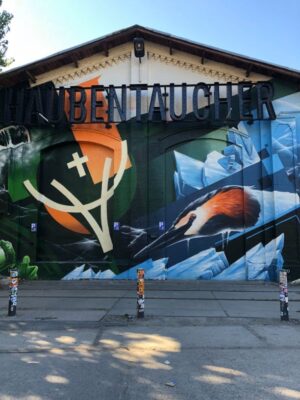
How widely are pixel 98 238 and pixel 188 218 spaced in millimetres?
3121

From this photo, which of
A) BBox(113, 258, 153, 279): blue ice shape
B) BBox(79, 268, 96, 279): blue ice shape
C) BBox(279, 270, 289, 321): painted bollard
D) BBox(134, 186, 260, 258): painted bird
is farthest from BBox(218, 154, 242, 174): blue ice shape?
BBox(279, 270, 289, 321): painted bollard

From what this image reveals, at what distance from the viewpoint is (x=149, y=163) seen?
15.2 m

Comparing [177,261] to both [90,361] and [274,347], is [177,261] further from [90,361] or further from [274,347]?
[90,361]

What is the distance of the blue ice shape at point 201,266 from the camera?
1482 cm

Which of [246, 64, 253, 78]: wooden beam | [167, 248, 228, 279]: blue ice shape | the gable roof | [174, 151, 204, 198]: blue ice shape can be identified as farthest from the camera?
[174, 151, 204, 198]: blue ice shape

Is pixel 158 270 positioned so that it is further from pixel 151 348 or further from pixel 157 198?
pixel 151 348

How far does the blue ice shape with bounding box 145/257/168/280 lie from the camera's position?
1484 cm

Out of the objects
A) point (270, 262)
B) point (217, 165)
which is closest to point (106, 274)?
point (217, 165)

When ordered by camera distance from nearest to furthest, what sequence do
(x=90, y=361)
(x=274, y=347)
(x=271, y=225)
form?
(x=90, y=361), (x=274, y=347), (x=271, y=225)

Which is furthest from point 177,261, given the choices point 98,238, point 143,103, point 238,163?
point 143,103

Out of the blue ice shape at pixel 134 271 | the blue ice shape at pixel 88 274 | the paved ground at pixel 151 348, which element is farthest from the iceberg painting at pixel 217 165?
the paved ground at pixel 151 348

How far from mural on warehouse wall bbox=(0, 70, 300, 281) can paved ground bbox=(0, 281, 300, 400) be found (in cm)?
287

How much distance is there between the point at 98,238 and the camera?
1523cm

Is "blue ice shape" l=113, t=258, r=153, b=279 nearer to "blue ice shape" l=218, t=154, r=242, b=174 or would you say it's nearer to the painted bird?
the painted bird
